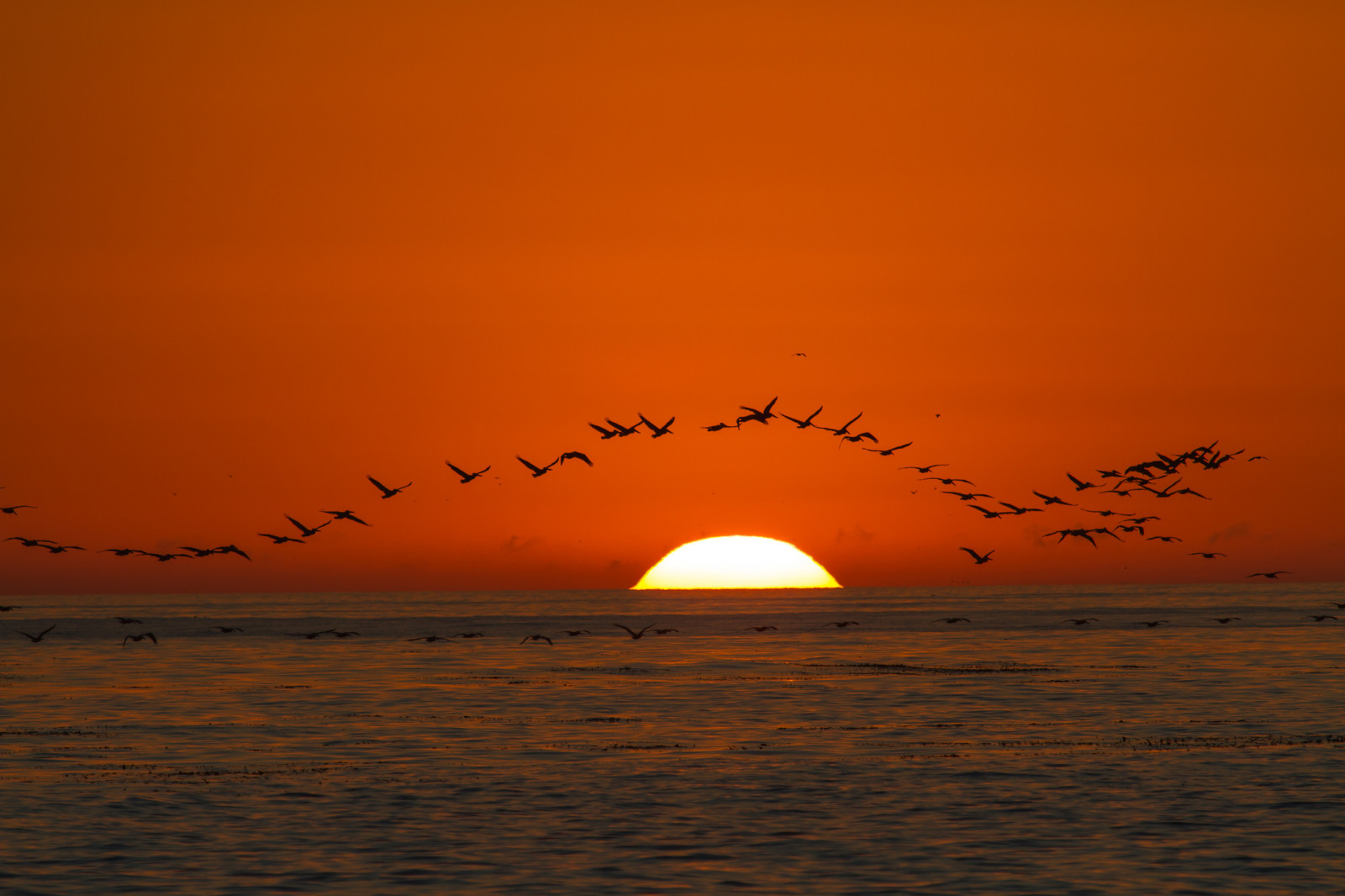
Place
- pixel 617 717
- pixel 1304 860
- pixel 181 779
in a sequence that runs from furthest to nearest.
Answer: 1. pixel 617 717
2. pixel 181 779
3. pixel 1304 860

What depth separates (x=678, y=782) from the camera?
30.0 metres

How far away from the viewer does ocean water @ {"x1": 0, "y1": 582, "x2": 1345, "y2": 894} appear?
2175 centimetres

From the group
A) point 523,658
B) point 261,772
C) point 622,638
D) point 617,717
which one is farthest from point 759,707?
point 622,638

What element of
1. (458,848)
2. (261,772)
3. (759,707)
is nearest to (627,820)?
(458,848)

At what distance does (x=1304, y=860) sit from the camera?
875 inches

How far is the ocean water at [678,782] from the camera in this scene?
2175 cm

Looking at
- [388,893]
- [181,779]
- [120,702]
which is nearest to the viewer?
[388,893]

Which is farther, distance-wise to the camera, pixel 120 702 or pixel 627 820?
pixel 120 702

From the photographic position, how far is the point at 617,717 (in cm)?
4359

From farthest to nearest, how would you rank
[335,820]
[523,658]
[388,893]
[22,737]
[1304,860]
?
[523,658] < [22,737] < [335,820] < [1304,860] < [388,893]

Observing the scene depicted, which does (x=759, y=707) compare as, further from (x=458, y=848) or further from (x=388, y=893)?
(x=388, y=893)

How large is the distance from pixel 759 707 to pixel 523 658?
35.1m

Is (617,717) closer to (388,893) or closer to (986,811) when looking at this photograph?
(986,811)

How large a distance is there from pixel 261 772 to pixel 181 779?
1685 millimetres
